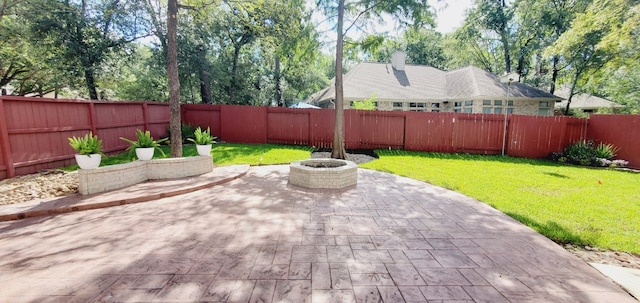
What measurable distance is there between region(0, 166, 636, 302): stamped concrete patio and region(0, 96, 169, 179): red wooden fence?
9.05 feet

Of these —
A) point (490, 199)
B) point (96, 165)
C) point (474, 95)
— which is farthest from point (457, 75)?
point (96, 165)

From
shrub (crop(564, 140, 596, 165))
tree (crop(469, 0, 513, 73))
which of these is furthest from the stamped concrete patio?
tree (crop(469, 0, 513, 73))

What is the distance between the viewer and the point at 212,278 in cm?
241

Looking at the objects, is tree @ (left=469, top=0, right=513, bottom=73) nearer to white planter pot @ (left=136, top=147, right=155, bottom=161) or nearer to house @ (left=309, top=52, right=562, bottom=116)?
house @ (left=309, top=52, right=562, bottom=116)

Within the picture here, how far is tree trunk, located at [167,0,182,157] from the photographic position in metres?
6.37

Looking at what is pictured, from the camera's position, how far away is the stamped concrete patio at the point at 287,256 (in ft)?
7.36

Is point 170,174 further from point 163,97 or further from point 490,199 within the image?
point 163,97

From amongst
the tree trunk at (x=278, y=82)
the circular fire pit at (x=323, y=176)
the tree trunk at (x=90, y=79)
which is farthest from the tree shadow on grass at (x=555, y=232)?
the tree trunk at (x=278, y=82)

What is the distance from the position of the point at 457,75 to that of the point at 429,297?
19390mm

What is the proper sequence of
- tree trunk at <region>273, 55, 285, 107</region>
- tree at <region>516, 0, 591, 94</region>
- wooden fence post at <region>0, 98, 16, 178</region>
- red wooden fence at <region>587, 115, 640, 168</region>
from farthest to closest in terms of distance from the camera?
1. tree trunk at <region>273, 55, 285, 107</region>
2. tree at <region>516, 0, 591, 94</region>
3. red wooden fence at <region>587, 115, 640, 168</region>
4. wooden fence post at <region>0, 98, 16, 178</region>

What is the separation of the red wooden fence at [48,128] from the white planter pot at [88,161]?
2.15m

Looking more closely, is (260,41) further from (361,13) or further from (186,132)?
(361,13)

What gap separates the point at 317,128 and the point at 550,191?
764 centimetres

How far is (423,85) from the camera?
17594 millimetres
